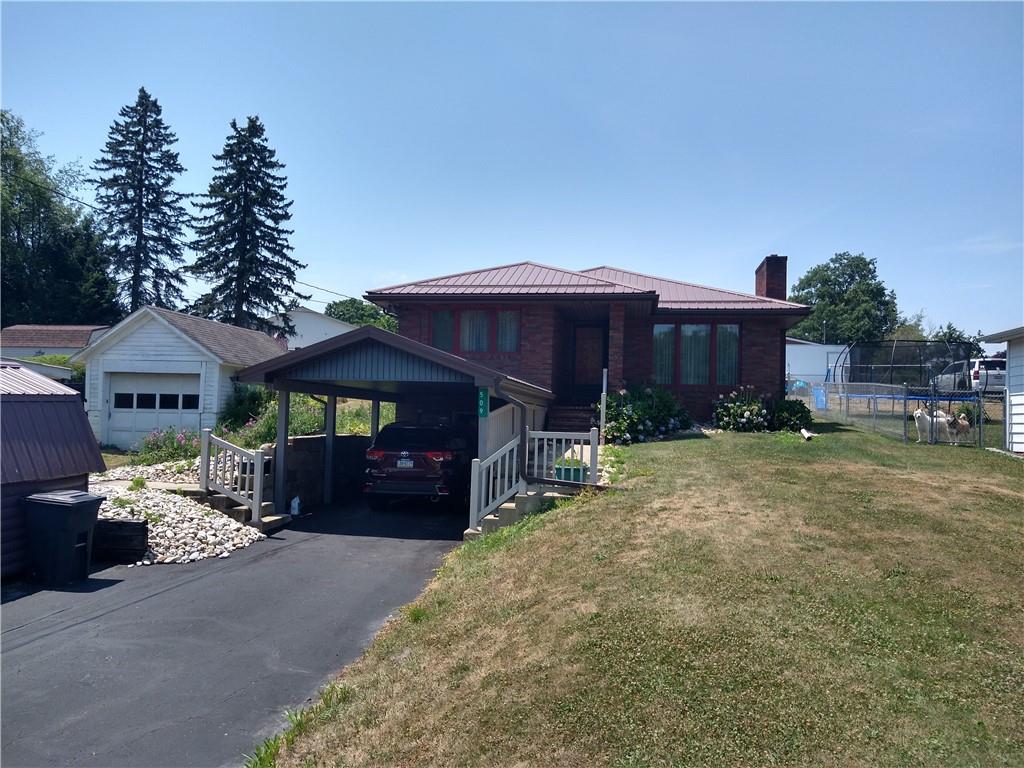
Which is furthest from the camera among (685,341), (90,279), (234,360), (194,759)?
(90,279)

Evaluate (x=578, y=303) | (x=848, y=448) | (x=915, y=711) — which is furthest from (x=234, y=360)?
(x=915, y=711)

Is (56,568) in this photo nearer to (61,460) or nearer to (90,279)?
(61,460)

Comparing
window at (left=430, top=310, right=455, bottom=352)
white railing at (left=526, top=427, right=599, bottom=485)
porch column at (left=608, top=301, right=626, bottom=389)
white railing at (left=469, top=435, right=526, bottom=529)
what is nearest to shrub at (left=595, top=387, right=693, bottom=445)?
porch column at (left=608, top=301, right=626, bottom=389)

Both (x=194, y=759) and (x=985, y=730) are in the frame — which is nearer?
(x=985, y=730)

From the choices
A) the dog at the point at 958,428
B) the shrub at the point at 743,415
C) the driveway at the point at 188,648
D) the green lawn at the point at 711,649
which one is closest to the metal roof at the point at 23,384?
the driveway at the point at 188,648

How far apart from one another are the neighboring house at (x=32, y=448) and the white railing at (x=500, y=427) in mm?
5343

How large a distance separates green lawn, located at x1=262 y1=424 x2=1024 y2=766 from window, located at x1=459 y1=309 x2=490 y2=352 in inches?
391

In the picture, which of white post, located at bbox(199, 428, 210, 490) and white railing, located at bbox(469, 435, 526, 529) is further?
white post, located at bbox(199, 428, 210, 490)

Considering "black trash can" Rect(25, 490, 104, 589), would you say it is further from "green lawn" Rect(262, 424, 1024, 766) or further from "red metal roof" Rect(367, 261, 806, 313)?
"red metal roof" Rect(367, 261, 806, 313)

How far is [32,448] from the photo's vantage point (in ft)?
26.5

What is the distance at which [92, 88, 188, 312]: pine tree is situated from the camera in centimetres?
4244

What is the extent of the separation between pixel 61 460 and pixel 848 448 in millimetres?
12752

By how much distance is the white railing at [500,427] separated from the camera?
10.5 m

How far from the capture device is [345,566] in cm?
864
